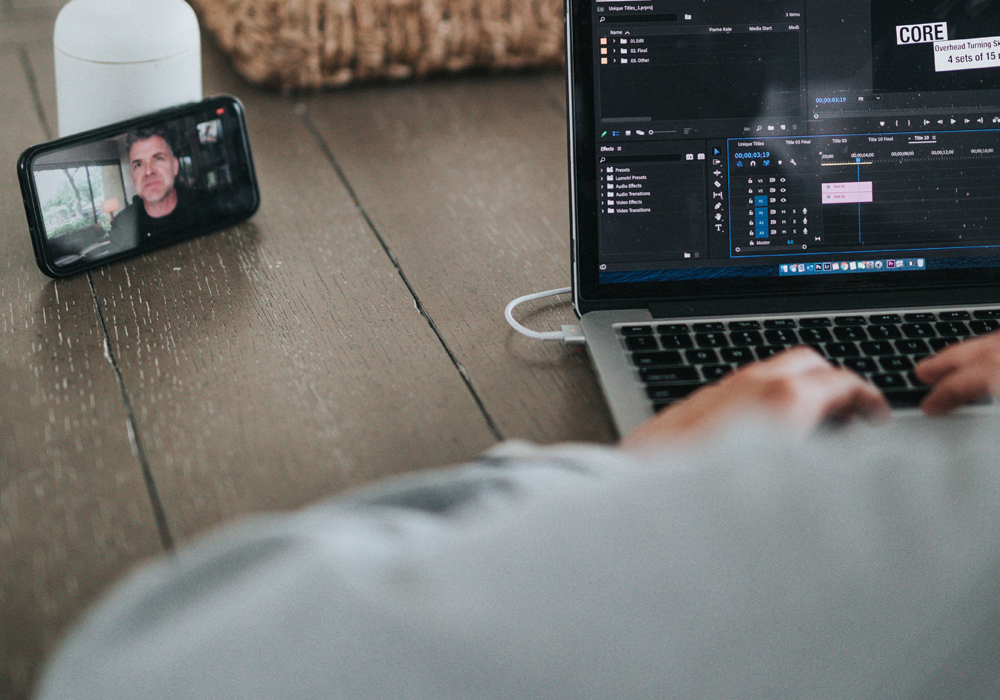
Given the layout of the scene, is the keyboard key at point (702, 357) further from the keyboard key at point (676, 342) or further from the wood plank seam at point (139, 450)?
the wood plank seam at point (139, 450)

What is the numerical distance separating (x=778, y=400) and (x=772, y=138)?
24 cm

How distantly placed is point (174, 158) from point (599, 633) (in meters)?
0.55

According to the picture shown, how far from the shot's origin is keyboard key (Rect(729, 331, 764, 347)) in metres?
0.61

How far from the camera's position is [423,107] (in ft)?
3.39

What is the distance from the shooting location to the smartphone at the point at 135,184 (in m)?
0.69

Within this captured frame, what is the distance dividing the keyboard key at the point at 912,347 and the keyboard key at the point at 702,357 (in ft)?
0.38

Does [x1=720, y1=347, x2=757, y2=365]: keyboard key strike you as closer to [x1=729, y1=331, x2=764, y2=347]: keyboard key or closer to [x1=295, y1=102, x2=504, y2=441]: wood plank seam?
[x1=729, y1=331, x2=764, y2=347]: keyboard key

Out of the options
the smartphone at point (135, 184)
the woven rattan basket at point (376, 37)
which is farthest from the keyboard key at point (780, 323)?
the woven rattan basket at point (376, 37)

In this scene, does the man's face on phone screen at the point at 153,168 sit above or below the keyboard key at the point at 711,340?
above

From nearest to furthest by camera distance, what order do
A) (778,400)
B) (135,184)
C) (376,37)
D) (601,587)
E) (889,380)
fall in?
(601,587), (778,400), (889,380), (135,184), (376,37)

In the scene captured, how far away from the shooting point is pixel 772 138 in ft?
2.11

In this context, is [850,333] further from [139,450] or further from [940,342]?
[139,450]

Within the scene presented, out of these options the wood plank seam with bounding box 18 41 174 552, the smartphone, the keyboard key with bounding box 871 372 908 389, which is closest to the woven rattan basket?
the smartphone

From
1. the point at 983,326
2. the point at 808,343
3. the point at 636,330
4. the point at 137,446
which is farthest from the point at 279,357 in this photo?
the point at 983,326
